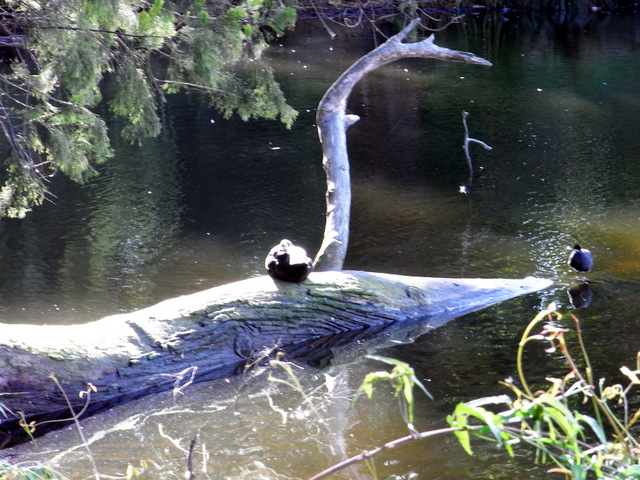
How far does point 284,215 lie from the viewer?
8.34m

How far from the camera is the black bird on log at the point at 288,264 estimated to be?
5.11 meters

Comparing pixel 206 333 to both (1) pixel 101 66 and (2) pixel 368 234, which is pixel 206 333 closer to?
(1) pixel 101 66

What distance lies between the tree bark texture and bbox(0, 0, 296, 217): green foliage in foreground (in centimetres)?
41

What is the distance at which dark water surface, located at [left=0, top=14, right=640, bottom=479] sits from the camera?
4.07 meters

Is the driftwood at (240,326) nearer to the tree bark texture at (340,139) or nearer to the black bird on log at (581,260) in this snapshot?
the tree bark texture at (340,139)

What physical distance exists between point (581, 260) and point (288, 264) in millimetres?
2721

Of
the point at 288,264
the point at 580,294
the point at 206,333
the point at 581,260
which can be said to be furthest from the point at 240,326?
the point at 581,260

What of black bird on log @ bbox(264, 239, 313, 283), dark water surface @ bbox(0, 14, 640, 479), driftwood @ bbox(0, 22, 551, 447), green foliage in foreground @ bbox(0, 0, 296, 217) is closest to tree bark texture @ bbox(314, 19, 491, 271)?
driftwood @ bbox(0, 22, 551, 447)

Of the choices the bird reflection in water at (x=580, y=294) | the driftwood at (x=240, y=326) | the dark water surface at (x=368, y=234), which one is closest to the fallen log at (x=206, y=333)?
the driftwood at (x=240, y=326)

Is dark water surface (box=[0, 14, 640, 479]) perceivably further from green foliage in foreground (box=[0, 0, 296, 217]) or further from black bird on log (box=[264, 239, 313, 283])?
green foliage in foreground (box=[0, 0, 296, 217])

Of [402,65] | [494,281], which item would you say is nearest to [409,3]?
[494,281]

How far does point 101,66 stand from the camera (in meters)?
5.12

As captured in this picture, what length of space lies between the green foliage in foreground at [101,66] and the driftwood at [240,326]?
84cm

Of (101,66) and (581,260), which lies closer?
(101,66)
